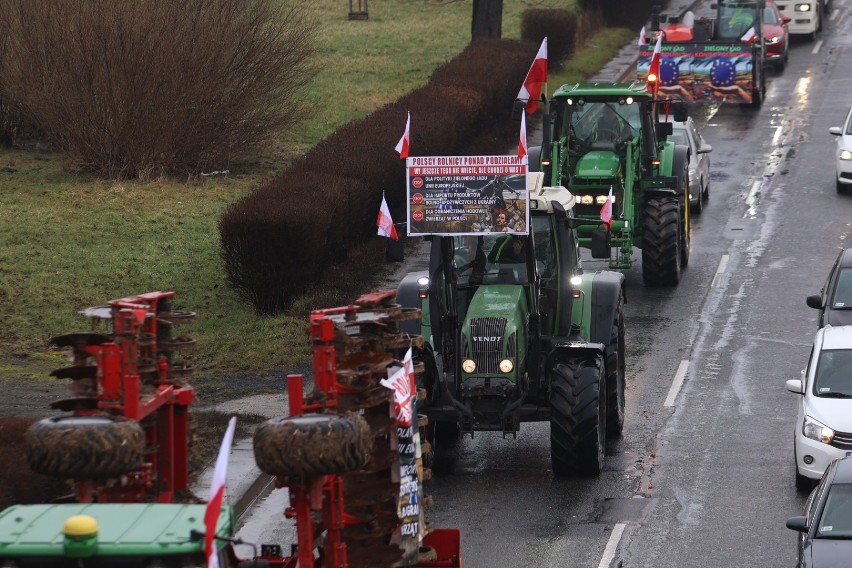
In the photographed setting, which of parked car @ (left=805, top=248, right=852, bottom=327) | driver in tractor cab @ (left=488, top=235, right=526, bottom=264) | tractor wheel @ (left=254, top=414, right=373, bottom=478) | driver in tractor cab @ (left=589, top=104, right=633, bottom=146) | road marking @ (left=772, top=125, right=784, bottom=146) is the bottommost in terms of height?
parked car @ (left=805, top=248, right=852, bottom=327)

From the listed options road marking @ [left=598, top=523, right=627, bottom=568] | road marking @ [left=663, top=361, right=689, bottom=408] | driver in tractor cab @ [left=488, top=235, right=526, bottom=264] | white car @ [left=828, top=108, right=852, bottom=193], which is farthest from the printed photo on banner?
white car @ [left=828, top=108, right=852, bottom=193]

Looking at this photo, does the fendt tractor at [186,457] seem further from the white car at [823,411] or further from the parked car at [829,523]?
the white car at [823,411]

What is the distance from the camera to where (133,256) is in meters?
22.7

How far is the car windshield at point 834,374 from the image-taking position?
15.0 meters

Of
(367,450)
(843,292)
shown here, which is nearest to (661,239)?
(843,292)

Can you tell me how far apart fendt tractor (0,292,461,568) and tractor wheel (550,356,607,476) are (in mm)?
3932

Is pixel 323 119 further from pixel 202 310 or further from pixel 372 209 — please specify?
pixel 202 310

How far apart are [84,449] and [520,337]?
6937 millimetres

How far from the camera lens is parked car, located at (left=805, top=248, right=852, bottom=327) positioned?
728 inches

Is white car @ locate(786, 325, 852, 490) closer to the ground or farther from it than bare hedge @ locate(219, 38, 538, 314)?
closer to the ground

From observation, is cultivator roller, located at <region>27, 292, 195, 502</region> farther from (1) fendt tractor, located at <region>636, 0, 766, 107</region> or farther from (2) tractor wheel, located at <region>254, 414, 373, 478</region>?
(1) fendt tractor, located at <region>636, 0, 766, 107</region>

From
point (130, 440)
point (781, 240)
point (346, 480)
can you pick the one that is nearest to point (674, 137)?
point (781, 240)

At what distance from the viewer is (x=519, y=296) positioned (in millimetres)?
15055

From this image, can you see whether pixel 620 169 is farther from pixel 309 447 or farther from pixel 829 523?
pixel 309 447
